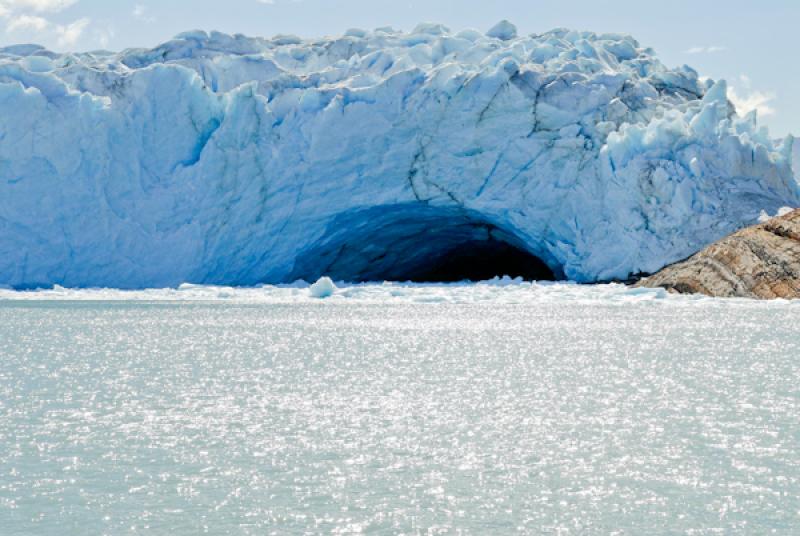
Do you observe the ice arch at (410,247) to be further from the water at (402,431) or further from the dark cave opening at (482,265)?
the water at (402,431)

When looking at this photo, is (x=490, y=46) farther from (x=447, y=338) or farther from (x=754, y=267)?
(x=447, y=338)

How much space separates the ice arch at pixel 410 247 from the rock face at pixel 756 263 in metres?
5.40

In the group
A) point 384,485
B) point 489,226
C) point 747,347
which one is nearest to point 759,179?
point 489,226

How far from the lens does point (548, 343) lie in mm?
11602

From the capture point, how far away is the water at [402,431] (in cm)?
443

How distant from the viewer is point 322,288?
20.1m

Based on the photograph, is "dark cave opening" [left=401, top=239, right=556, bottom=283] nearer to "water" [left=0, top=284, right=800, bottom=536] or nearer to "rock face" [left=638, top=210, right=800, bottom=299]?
"rock face" [left=638, top=210, right=800, bottom=299]

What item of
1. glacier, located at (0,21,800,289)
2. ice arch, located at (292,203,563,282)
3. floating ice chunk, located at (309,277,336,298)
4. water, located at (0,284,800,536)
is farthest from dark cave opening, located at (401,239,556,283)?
water, located at (0,284,800,536)

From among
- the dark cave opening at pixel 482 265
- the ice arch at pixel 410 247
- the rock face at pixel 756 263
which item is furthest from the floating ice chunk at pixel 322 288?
the rock face at pixel 756 263

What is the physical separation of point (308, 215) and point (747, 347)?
1286 centimetres

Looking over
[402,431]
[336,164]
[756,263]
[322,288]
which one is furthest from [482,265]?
[402,431]

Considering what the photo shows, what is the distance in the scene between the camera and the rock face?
17.7 m

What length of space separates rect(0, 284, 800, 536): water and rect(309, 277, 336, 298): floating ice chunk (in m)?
6.71

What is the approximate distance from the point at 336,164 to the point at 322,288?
333 centimetres
